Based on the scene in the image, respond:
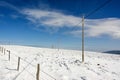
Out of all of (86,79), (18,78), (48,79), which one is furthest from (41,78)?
(86,79)

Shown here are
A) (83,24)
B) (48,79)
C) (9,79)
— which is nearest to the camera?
(9,79)

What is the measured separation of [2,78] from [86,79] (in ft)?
22.9

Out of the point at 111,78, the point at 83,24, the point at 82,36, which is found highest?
the point at 83,24

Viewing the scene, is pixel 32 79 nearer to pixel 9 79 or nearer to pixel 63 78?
pixel 9 79

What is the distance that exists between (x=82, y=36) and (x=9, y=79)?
15.4 metres

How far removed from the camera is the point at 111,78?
1436 centimetres

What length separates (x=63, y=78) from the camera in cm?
1393

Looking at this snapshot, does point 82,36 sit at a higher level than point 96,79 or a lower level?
higher

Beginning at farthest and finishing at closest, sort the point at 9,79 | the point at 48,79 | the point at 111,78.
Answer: the point at 111,78
the point at 48,79
the point at 9,79

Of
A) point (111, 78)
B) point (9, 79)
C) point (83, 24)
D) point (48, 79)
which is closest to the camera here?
point (9, 79)

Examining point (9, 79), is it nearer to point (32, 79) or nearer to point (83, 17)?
point (32, 79)

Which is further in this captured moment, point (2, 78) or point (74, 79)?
point (74, 79)

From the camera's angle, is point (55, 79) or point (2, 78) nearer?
point (2, 78)

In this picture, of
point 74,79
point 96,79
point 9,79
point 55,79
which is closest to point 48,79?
point 55,79
